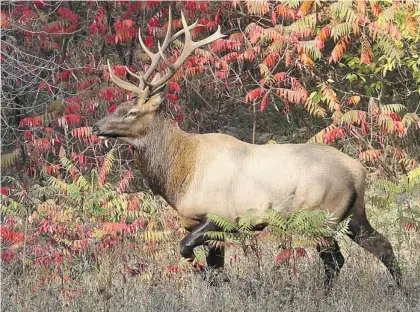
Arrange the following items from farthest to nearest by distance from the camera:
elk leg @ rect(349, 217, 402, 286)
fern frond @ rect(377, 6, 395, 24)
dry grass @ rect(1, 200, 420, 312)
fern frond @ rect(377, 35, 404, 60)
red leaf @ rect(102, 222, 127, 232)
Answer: fern frond @ rect(377, 35, 404, 60)
fern frond @ rect(377, 6, 395, 24)
red leaf @ rect(102, 222, 127, 232)
elk leg @ rect(349, 217, 402, 286)
dry grass @ rect(1, 200, 420, 312)

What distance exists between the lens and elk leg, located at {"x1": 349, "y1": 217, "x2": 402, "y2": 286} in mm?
8328

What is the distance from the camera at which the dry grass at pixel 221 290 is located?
22.8ft

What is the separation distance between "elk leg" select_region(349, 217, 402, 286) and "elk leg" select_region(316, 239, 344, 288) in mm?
227

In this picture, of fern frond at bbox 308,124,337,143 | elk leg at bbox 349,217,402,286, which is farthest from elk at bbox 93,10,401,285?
fern frond at bbox 308,124,337,143

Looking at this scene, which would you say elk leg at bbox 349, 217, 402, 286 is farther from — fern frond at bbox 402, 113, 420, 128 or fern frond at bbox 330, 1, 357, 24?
fern frond at bbox 330, 1, 357, 24

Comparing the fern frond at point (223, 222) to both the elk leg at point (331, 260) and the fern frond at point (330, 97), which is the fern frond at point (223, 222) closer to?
the elk leg at point (331, 260)

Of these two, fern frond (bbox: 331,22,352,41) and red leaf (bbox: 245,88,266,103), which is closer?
fern frond (bbox: 331,22,352,41)

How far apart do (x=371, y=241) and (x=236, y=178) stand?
1.39 meters

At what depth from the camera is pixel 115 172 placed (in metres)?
12.7

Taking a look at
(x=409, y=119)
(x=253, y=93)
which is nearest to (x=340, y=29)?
(x=253, y=93)

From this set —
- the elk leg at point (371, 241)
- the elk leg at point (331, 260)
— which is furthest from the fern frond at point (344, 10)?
the elk leg at point (331, 260)

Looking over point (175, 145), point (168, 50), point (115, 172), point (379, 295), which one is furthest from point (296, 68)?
point (379, 295)

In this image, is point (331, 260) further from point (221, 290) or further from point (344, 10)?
point (344, 10)

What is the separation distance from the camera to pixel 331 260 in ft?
28.1
